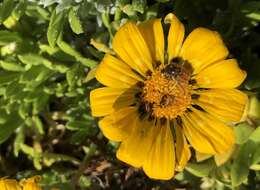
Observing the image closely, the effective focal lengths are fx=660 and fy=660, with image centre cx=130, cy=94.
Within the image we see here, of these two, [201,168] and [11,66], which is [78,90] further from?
[201,168]

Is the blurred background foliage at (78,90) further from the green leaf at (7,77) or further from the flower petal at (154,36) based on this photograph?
the flower petal at (154,36)

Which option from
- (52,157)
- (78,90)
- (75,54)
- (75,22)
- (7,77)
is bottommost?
(52,157)

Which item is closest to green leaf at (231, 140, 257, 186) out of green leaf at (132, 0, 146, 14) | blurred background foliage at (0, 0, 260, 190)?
blurred background foliage at (0, 0, 260, 190)

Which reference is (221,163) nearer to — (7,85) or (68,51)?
(68,51)

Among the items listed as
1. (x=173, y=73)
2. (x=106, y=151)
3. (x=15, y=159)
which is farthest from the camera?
(x=15, y=159)

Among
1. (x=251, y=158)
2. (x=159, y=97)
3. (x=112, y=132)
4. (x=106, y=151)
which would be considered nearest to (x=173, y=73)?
(x=159, y=97)

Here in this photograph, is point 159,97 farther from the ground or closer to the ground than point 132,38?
closer to the ground

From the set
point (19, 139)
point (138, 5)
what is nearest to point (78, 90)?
point (19, 139)
